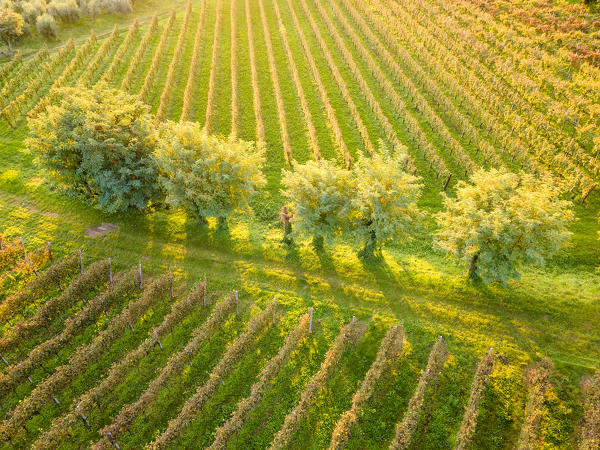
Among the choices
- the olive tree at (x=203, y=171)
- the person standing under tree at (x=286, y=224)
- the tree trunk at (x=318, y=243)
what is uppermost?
the olive tree at (x=203, y=171)

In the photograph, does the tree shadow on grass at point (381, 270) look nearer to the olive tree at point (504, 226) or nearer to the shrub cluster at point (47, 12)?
the olive tree at point (504, 226)

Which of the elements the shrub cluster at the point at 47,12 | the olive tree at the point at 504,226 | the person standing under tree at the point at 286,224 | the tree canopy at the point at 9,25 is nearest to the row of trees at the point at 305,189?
the olive tree at the point at 504,226

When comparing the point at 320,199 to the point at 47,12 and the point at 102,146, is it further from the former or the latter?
the point at 47,12

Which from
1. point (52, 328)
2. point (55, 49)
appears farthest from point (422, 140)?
point (55, 49)

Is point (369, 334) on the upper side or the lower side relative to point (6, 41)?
lower

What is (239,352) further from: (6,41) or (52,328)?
(6,41)
